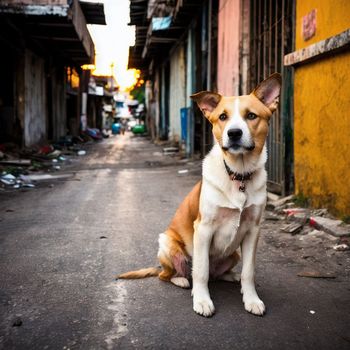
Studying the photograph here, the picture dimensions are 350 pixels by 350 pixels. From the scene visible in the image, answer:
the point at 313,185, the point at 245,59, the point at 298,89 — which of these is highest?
the point at 245,59

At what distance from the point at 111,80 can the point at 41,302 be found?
6647 cm

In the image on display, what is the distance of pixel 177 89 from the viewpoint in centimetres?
1883

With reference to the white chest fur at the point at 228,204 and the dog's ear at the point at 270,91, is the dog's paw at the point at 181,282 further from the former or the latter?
the dog's ear at the point at 270,91

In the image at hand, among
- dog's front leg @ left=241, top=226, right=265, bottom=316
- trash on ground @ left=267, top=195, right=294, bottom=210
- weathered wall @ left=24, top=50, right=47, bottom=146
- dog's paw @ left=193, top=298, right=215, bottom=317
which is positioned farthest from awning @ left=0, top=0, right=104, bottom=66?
dog's paw @ left=193, top=298, right=215, bottom=317

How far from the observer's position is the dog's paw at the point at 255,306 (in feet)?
9.19

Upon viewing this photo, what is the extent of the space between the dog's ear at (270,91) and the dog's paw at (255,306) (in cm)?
131

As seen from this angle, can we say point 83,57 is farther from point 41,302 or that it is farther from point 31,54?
point 41,302

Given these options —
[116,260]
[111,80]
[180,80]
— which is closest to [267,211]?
[116,260]

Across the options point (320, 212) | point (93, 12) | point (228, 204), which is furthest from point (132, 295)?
point (93, 12)

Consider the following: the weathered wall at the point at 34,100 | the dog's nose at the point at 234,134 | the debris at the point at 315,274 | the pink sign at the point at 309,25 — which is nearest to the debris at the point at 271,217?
the debris at the point at 315,274

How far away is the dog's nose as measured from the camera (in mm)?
2646

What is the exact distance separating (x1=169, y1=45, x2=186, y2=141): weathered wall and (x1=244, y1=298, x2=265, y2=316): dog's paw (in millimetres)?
14042

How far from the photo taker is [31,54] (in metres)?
15.9

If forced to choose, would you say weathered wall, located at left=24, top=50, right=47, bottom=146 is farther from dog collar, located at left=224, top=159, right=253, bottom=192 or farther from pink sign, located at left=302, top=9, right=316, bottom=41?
dog collar, located at left=224, top=159, right=253, bottom=192
